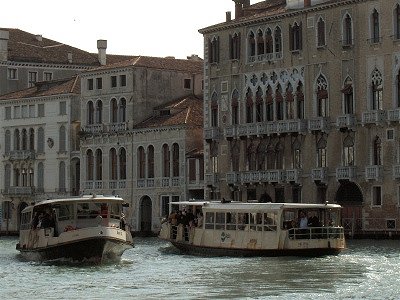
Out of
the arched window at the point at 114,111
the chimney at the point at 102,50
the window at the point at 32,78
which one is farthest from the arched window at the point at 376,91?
the window at the point at 32,78

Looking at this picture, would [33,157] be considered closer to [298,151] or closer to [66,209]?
[298,151]

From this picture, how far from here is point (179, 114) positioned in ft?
253

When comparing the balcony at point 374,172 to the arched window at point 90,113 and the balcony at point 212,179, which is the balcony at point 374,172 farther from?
the arched window at point 90,113

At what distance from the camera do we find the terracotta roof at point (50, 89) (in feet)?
276

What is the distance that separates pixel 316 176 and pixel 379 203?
3391mm

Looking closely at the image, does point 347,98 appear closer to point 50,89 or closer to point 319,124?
point 319,124

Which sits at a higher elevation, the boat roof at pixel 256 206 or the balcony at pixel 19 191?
the balcony at pixel 19 191

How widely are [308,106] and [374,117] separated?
4.44 m

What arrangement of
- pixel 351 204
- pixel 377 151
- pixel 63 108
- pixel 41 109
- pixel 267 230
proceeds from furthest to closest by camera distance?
pixel 41 109 < pixel 63 108 < pixel 351 204 < pixel 377 151 < pixel 267 230

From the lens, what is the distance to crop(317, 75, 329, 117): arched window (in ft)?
216

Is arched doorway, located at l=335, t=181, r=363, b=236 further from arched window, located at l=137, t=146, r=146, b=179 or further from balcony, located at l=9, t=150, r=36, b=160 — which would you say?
balcony, located at l=9, t=150, r=36, b=160

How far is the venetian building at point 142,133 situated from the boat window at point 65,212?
27074 millimetres

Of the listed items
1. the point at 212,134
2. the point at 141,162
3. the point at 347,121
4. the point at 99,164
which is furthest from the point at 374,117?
the point at 99,164

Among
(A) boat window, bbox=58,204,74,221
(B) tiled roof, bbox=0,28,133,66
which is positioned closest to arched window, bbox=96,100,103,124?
(B) tiled roof, bbox=0,28,133,66
